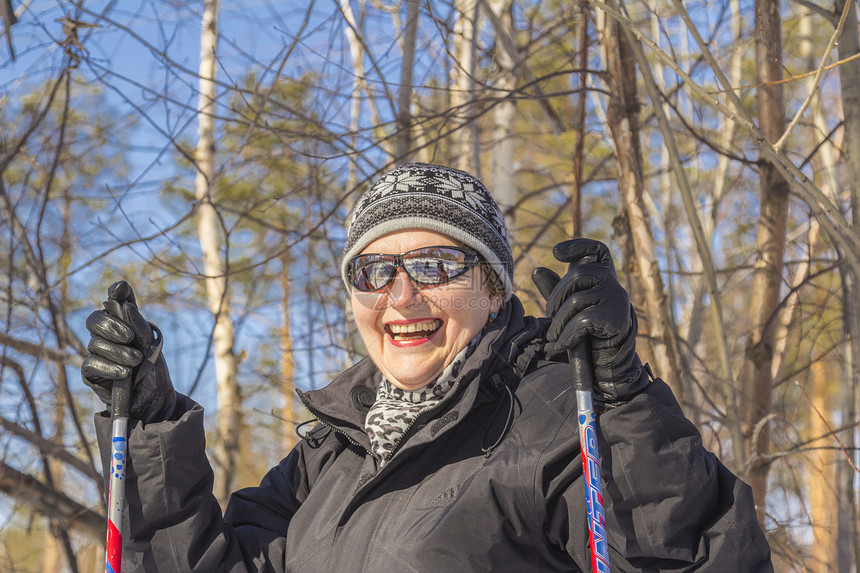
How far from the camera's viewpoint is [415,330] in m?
2.23

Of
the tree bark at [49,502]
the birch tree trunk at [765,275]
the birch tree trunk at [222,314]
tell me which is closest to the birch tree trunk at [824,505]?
the birch tree trunk at [765,275]

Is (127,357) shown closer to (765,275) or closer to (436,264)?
(436,264)

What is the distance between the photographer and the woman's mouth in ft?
7.29

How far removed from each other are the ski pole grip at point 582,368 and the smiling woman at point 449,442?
0.07 feet

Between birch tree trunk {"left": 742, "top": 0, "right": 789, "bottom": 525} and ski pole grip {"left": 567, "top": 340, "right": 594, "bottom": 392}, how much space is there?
2.17m

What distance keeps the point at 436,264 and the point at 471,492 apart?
0.65 meters

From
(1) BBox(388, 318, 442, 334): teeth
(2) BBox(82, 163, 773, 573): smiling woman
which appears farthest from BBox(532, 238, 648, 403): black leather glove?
(1) BBox(388, 318, 442, 334): teeth

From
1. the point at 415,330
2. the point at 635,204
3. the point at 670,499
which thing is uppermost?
the point at 635,204

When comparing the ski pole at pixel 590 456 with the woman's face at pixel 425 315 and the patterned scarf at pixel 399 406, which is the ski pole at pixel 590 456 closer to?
the patterned scarf at pixel 399 406

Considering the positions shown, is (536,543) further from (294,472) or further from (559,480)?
(294,472)

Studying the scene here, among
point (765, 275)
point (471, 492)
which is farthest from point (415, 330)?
point (765, 275)

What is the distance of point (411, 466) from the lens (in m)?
2.02

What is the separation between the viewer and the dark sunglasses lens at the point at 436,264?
2188mm

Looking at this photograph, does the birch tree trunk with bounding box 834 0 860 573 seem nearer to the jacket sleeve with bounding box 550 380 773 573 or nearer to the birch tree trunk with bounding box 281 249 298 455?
the jacket sleeve with bounding box 550 380 773 573
